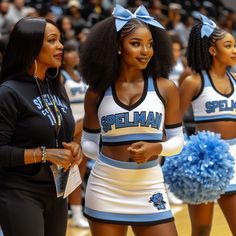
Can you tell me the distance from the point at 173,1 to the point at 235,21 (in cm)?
164

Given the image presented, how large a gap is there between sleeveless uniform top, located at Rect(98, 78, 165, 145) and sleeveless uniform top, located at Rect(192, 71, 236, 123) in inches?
32.1

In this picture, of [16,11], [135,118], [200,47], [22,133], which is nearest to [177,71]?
[16,11]

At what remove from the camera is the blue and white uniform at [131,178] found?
281 centimetres

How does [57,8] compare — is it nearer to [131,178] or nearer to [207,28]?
[207,28]

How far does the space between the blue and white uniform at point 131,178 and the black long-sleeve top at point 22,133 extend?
0.29 metres

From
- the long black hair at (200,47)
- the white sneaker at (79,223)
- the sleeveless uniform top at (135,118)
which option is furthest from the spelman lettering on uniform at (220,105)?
the white sneaker at (79,223)

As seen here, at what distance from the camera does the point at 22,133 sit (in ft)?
8.54

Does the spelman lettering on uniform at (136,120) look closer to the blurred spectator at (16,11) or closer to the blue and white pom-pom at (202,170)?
the blue and white pom-pom at (202,170)

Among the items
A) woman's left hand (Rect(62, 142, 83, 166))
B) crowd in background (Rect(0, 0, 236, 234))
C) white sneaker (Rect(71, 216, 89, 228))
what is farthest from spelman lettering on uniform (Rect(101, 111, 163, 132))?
white sneaker (Rect(71, 216, 89, 228))

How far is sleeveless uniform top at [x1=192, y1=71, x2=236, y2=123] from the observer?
11.9ft

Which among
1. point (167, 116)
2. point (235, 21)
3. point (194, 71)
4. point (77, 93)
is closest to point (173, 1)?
point (235, 21)

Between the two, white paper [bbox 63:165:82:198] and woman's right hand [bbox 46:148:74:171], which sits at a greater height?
woman's right hand [bbox 46:148:74:171]

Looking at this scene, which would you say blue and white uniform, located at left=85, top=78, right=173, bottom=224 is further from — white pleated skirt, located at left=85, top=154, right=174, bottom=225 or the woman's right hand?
the woman's right hand

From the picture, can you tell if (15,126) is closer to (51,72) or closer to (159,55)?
(51,72)
